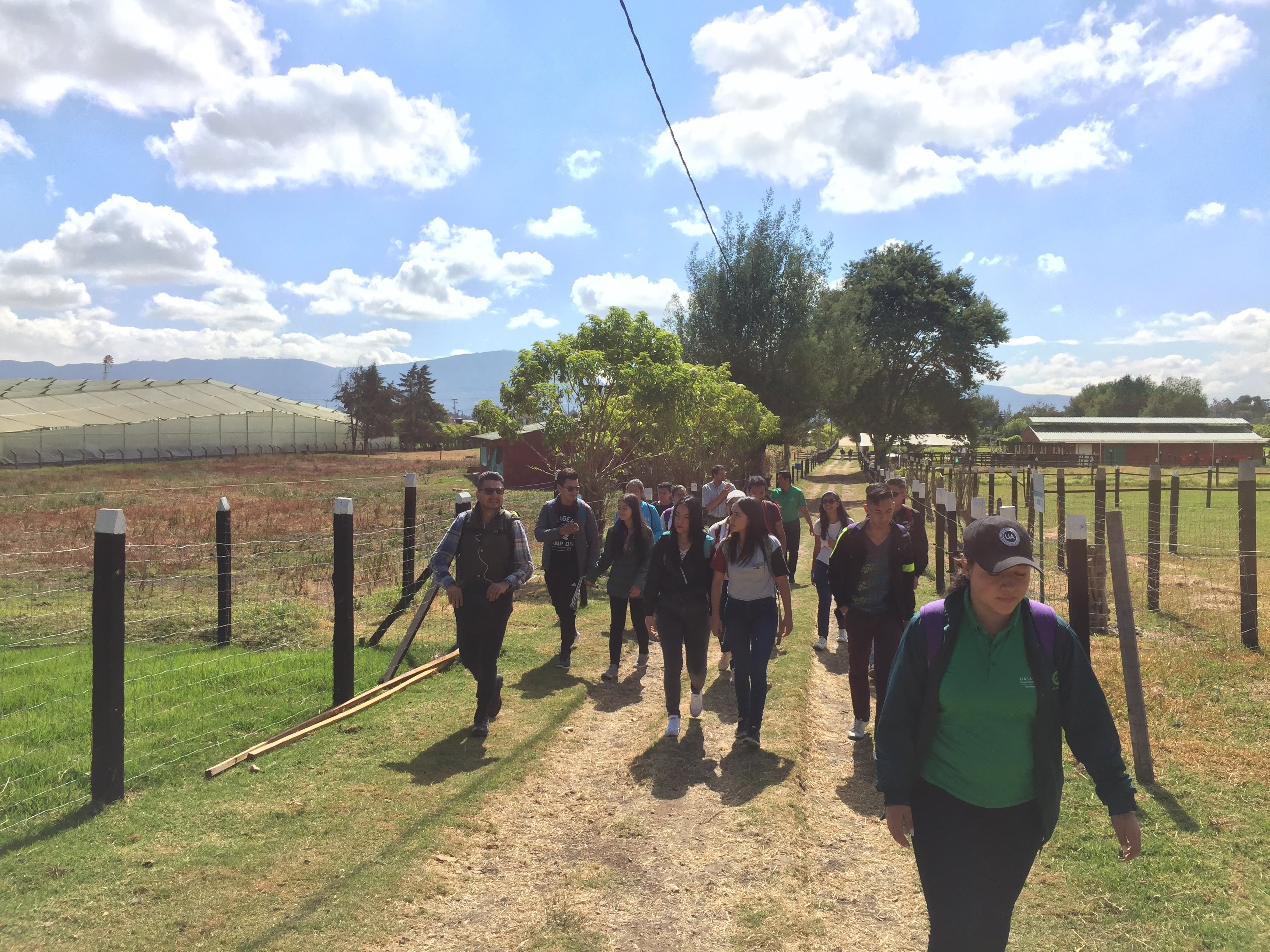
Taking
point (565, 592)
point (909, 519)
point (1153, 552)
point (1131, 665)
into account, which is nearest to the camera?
point (1131, 665)

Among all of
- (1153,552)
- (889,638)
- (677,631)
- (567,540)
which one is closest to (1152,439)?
(1153,552)

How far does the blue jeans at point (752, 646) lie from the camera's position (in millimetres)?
5789

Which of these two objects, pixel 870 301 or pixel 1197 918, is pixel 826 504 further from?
pixel 870 301

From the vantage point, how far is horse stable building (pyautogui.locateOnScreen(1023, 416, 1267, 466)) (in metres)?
67.4

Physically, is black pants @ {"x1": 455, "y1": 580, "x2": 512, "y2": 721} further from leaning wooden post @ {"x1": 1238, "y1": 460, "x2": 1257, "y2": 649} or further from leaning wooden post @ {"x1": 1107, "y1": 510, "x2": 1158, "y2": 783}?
leaning wooden post @ {"x1": 1238, "y1": 460, "x2": 1257, "y2": 649}

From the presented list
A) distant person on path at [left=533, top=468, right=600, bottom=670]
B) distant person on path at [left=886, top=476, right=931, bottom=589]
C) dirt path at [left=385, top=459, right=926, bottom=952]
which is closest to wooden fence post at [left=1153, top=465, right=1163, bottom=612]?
distant person on path at [left=886, top=476, right=931, bottom=589]

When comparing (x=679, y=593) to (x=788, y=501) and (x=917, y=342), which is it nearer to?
(x=788, y=501)

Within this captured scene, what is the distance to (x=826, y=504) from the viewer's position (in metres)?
9.09

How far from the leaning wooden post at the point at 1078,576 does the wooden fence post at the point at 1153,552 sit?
480 cm

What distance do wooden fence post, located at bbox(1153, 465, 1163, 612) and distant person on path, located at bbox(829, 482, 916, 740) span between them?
543cm

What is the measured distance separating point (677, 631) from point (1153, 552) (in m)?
7.66

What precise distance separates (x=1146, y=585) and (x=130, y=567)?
15908 mm

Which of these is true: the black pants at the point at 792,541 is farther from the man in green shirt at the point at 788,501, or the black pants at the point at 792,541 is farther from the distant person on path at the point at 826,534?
the distant person on path at the point at 826,534

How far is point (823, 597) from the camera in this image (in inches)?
353
